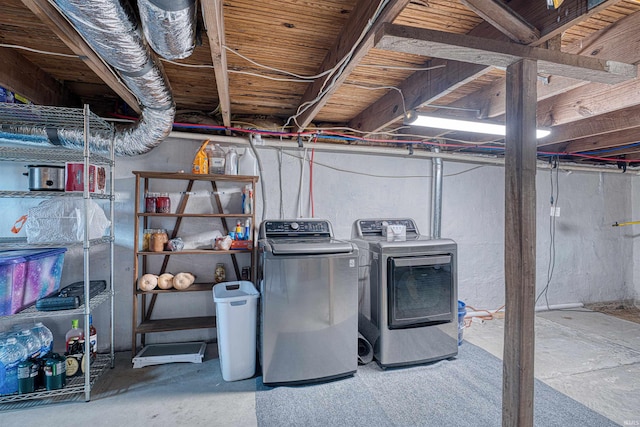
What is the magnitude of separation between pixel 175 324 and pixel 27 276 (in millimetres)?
1102

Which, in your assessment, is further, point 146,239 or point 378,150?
point 378,150

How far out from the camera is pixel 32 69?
218 centimetres

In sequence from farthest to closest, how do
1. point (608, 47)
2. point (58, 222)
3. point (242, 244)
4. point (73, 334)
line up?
point (242, 244) < point (73, 334) < point (58, 222) < point (608, 47)

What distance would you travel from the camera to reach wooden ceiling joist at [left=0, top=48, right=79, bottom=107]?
1984 mm

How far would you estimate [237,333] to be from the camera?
7.77 ft

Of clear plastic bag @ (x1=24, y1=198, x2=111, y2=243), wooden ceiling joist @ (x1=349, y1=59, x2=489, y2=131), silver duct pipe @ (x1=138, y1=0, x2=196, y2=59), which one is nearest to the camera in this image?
silver duct pipe @ (x1=138, y1=0, x2=196, y2=59)

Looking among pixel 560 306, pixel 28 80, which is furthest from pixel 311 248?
pixel 560 306

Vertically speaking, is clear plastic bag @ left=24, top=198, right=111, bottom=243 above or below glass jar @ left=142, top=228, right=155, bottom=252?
above

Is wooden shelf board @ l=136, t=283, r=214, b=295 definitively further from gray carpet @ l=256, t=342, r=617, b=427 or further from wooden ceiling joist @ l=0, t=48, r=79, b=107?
wooden ceiling joist @ l=0, t=48, r=79, b=107

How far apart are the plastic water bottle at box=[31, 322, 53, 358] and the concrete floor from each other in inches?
16.6

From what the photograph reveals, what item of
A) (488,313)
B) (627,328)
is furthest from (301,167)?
(627,328)

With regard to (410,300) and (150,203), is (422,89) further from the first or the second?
(150,203)

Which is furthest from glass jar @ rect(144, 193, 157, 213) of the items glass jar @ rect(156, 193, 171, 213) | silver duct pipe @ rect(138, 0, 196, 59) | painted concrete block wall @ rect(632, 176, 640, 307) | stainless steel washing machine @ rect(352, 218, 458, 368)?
painted concrete block wall @ rect(632, 176, 640, 307)

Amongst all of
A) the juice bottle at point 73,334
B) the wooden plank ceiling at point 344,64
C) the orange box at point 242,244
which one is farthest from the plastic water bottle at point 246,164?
the juice bottle at point 73,334
